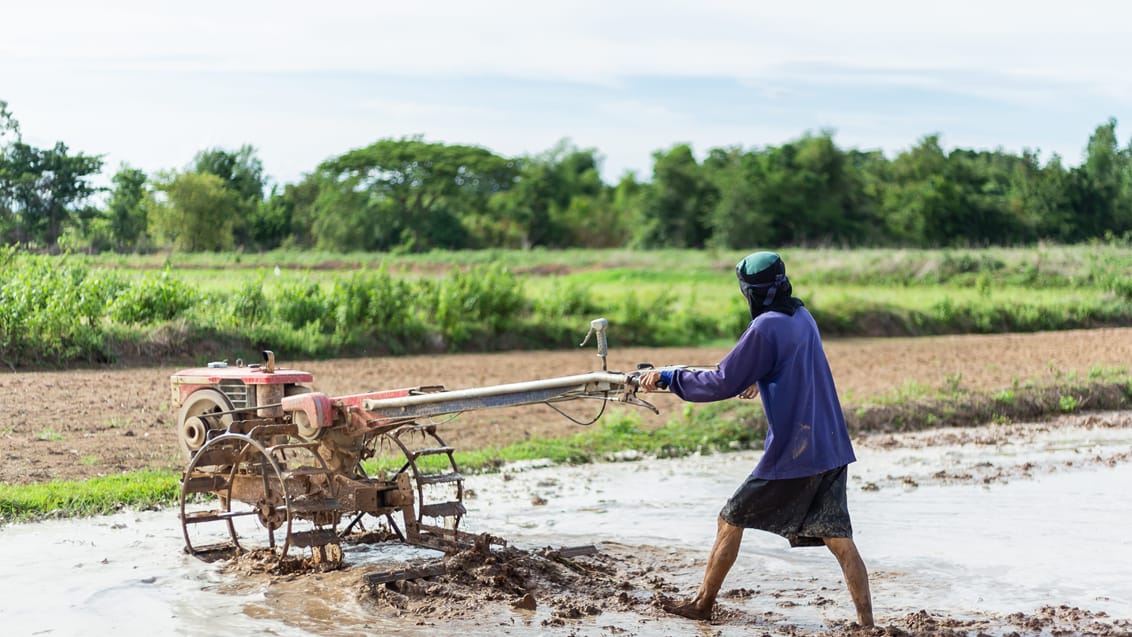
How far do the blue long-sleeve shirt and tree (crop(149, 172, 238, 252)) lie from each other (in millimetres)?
14635

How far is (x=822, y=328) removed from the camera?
85.6ft

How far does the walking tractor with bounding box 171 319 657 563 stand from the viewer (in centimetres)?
636

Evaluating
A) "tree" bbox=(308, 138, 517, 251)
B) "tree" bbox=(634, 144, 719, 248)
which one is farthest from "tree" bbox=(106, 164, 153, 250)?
"tree" bbox=(634, 144, 719, 248)

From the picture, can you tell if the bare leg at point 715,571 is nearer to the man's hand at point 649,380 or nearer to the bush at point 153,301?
the man's hand at point 649,380

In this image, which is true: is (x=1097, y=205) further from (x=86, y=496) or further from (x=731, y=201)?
(x=86, y=496)

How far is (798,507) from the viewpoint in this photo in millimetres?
5965

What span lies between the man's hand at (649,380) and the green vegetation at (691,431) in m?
4.49

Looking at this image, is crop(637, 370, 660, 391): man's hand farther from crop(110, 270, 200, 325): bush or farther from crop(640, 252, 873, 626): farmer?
crop(110, 270, 200, 325): bush

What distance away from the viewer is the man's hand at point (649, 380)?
593cm

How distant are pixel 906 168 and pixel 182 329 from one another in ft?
180

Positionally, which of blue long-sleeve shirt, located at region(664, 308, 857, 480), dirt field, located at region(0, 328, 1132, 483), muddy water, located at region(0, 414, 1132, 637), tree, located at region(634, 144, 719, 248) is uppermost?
tree, located at region(634, 144, 719, 248)

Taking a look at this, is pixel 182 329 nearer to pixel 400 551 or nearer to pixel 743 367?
pixel 400 551

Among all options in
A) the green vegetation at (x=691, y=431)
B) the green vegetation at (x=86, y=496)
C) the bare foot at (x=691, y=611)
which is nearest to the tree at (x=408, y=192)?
the green vegetation at (x=691, y=431)

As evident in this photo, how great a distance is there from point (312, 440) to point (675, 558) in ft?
7.94
